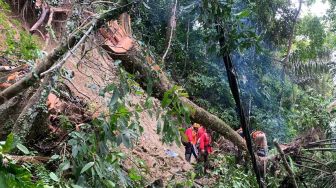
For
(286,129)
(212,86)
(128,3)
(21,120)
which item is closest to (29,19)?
(21,120)

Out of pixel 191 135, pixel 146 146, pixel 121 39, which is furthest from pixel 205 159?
pixel 121 39

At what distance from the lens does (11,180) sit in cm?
115

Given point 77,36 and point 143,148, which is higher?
point 77,36

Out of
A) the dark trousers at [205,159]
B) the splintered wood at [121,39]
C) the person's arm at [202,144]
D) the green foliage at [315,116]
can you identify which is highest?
the splintered wood at [121,39]

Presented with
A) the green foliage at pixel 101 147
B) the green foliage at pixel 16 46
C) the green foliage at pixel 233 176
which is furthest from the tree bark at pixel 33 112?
the green foliage at pixel 233 176

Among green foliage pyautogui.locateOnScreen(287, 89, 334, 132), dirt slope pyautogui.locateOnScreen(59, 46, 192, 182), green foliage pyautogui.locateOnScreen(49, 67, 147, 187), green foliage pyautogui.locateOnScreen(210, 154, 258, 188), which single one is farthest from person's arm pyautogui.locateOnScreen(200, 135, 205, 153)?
green foliage pyautogui.locateOnScreen(49, 67, 147, 187)

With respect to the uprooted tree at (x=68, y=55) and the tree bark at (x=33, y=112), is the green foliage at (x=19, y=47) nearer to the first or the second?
the tree bark at (x=33, y=112)

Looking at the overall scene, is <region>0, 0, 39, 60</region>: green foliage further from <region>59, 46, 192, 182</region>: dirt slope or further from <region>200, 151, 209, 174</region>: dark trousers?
<region>200, 151, 209, 174</region>: dark trousers

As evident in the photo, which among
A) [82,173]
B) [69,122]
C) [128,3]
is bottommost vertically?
[82,173]

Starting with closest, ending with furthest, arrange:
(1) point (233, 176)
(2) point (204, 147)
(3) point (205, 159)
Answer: (1) point (233, 176) < (3) point (205, 159) < (2) point (204, 147)

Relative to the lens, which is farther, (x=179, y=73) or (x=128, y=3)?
(x=179, y=73)

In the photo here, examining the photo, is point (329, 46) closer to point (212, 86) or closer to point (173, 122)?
point (212, 86)

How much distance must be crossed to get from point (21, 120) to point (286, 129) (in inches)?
447

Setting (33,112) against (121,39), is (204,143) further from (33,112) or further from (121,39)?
(33,112)
